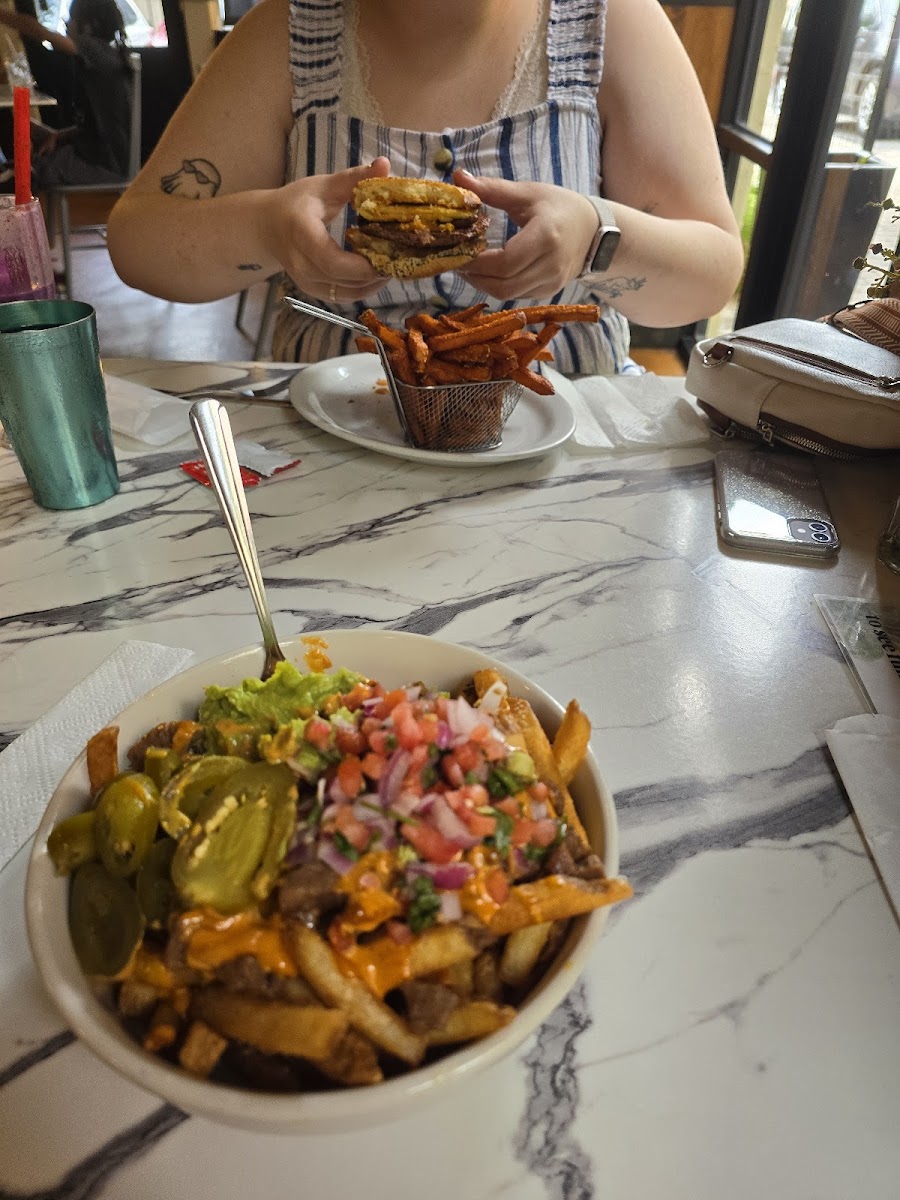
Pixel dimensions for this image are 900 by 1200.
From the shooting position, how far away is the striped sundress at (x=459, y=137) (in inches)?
68.3

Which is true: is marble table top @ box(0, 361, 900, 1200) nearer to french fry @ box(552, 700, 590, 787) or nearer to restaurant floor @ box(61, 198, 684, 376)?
french fry @ box(552, 700, 590, 787)

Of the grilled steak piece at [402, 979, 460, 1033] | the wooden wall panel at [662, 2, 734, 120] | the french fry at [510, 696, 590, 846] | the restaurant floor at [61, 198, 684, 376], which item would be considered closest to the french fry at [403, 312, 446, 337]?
the french fry at [510, 696, 590, 846]

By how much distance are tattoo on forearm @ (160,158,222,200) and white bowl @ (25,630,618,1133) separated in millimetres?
1451

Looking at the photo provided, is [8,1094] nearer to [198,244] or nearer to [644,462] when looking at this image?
[644,462]

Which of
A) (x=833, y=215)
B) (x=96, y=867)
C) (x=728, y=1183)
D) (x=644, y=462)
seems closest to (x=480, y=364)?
(x=644, y=462)

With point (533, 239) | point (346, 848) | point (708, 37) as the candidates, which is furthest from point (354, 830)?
point (708, 37)

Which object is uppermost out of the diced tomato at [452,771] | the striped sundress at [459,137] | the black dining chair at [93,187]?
the striped sundress at [459,137]

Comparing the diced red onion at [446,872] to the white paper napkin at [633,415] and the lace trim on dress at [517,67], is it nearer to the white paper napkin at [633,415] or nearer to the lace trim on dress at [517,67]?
the white paper napkin at [633,415]

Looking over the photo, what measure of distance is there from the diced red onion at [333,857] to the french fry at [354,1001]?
0.05m

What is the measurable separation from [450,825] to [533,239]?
3.90ft

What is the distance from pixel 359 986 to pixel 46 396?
93 centimetres

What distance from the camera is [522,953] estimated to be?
546 mm

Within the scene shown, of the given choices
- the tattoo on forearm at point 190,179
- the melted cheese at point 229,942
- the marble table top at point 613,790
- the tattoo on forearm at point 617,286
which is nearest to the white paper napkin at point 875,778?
the marble table top at point 613,790

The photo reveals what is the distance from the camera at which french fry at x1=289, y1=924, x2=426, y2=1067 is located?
1.62 ft
